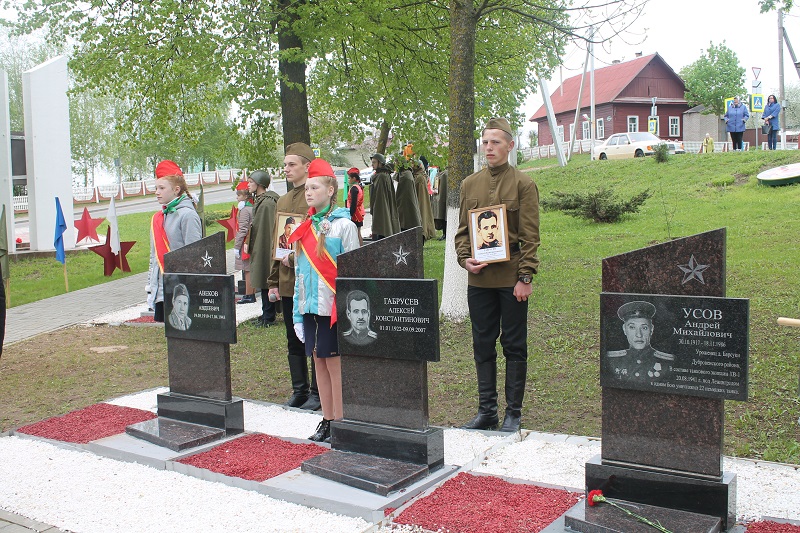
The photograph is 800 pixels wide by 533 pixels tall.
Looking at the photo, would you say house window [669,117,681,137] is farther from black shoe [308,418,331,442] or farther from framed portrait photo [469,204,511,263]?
black shoe [308,418,331,442]

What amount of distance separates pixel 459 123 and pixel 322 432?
4.38 metres

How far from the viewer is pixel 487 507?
4184 millimetres

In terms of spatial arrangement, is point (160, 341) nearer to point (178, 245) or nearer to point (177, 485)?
point (178, 245)

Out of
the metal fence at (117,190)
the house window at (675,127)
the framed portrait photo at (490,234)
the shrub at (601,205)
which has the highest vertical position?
the house window at (675,127)

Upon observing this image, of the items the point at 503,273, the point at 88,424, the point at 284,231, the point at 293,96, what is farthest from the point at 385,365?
the point at 293,96

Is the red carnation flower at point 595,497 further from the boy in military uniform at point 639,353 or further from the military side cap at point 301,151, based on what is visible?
the military side cap at point 301,151

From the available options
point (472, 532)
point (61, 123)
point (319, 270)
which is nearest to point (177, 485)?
point (319, 270)

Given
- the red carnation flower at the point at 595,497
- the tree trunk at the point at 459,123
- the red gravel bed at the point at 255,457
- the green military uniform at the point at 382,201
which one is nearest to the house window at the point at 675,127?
the green military uniform at the point at 382,201

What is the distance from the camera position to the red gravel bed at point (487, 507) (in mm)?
3959

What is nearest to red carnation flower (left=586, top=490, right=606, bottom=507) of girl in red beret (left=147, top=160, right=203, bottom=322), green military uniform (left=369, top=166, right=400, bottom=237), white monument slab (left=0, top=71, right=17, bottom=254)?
girl in red beret (left=147, top=160, right=203, bottom=322)

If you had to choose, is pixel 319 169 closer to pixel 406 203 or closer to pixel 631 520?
pixel 631 520

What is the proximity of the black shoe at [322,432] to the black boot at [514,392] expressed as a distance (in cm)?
120

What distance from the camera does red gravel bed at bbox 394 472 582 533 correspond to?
3959mm

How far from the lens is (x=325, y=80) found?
1314 centimetres
